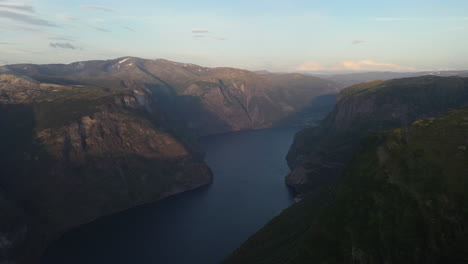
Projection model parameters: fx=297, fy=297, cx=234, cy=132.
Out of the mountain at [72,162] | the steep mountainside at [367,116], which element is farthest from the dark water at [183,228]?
the steep mountainside at [367,116]

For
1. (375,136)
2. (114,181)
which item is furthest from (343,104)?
(114,181)

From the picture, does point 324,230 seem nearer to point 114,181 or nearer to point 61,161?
point 114,181

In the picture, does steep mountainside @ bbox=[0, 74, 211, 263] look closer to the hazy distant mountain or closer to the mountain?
the mountain

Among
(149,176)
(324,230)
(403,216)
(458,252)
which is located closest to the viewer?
(458,252)

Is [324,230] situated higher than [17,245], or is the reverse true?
[324,230]

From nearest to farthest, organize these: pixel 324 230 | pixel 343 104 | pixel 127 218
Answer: pixel 324 230 < pixel 127 218 < pixel 343 104

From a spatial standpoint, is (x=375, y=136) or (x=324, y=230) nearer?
(x=324, y=230)
